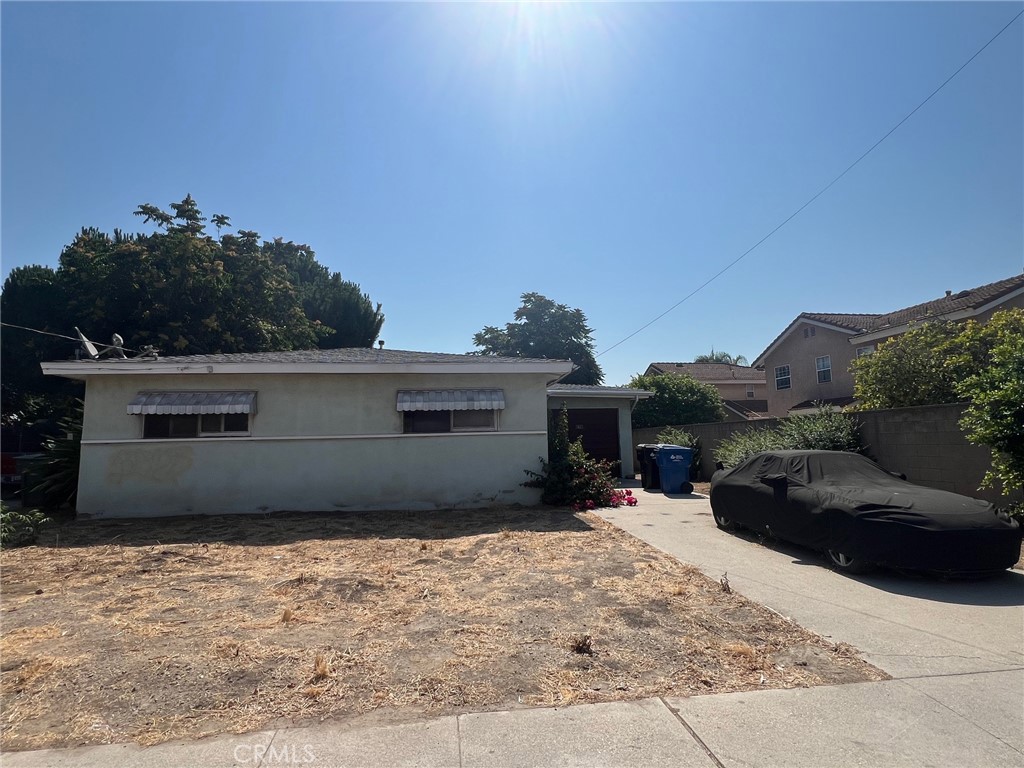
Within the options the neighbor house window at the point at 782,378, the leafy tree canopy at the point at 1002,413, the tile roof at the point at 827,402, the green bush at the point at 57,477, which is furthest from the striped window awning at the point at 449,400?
the neighbor house window at the point at 782,378

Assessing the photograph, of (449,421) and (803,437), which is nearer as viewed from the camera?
(803,437)

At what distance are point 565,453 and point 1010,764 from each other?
29.6 feet

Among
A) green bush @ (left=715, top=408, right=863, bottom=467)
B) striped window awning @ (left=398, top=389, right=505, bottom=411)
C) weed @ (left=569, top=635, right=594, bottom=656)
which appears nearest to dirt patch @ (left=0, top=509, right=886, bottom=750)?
weed @ (left=569, top=635, right=594, bottom=656)

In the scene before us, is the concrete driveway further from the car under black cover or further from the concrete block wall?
the concrete block wall

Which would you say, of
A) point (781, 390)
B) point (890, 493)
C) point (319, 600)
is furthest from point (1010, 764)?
point (781, 390)

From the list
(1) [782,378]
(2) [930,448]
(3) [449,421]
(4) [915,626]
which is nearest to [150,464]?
(3) [449,421]

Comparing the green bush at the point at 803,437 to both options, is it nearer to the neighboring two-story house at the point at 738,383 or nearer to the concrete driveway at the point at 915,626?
the concrete driveway at the point at 915,626

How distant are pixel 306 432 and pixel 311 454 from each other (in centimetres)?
43

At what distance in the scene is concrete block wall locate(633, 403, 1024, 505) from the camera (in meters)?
7.49

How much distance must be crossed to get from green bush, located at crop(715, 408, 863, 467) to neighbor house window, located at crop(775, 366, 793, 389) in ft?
50.6

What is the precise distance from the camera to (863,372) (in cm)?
1156

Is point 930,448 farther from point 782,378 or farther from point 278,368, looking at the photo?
point 782,378

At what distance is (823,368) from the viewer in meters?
24.0

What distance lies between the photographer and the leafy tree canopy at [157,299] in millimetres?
20156
